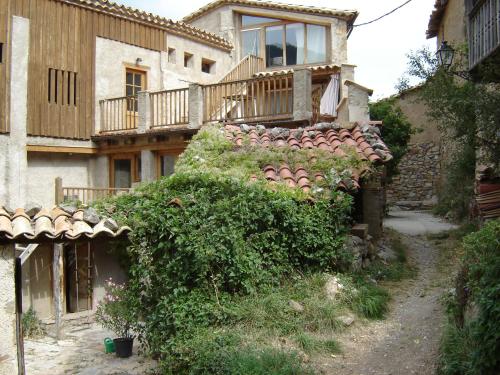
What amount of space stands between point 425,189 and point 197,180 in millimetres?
16493

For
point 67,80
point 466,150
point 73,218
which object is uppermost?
point 67,80

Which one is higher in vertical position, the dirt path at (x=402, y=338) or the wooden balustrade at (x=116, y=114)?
the wooden balustrade at (x=116, y=114)

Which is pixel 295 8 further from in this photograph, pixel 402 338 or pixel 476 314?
pixel 476 314

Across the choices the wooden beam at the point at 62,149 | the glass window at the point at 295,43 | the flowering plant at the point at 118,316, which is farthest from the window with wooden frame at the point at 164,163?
the flowering plant at the point at 118,316

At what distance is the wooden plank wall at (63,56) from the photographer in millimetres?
14625

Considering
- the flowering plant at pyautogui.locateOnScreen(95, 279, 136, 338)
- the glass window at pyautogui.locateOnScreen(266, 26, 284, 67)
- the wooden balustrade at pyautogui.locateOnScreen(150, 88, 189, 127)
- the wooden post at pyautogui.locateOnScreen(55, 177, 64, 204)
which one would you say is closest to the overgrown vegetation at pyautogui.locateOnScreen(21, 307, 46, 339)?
the flowering plant at pyautogui.locateOnScreen(95, 279, 136, 338)

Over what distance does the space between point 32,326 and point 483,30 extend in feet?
31.0

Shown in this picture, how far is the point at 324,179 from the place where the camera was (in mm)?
8047

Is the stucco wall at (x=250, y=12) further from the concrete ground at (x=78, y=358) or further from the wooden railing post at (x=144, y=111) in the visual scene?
the concrete ground at (x=78, y=358)

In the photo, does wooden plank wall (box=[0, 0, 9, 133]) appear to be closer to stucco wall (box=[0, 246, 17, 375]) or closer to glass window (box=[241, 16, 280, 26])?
glass window (box=[241, 16, 280, 26])

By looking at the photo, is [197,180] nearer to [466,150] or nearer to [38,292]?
[38,292]

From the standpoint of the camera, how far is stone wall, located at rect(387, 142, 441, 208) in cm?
2170

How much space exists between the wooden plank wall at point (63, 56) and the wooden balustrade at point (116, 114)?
0.34 m

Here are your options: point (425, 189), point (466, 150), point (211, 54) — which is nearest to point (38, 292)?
point (466, 150)
